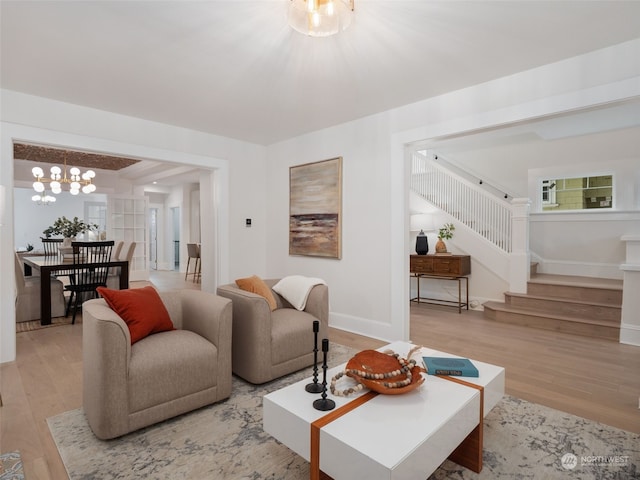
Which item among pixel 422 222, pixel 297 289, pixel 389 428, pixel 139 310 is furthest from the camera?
pixel 422 222

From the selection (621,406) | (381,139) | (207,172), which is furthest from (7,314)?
(621,406)

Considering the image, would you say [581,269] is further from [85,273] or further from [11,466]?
[85,273]

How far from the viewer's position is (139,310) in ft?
7.39

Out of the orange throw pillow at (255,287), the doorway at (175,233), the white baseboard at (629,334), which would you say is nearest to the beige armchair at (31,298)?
the orange throw pillow at (255,287)

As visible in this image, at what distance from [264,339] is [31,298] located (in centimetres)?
378

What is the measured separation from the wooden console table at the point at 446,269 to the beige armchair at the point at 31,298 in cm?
515

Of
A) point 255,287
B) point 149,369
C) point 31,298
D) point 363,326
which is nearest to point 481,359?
point 363,326

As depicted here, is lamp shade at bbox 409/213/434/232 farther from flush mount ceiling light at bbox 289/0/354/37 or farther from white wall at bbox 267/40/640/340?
flush mount ceiling light at bbox 289/0/354/37

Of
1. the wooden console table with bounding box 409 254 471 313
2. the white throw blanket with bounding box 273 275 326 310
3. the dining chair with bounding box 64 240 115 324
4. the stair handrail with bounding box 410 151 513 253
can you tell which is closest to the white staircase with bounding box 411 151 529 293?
the stair handrail with bounding box 410 151 513 253

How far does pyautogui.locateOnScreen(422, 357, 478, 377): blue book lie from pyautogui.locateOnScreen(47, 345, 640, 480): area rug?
0.43 m

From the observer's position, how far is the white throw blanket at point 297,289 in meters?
3.08

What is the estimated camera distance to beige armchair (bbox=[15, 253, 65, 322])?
13.9 ft

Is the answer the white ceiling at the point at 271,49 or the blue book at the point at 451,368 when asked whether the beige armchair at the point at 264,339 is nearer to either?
the blue book at the point at 451,368

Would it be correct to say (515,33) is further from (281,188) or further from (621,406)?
(281,188)
